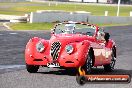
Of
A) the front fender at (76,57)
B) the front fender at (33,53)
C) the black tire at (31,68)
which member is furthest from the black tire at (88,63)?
the black tire at (31,68)

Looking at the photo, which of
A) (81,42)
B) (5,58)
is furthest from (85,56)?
(5,58)

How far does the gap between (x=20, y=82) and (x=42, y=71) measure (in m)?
2.83

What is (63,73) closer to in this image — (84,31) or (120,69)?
(84,31)

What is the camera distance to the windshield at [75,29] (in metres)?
13.9

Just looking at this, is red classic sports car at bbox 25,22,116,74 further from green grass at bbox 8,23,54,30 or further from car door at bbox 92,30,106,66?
green grass at bbox 8,23,54,30

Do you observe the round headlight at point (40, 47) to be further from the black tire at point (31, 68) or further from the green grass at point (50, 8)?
the green grass at point (50, 8)

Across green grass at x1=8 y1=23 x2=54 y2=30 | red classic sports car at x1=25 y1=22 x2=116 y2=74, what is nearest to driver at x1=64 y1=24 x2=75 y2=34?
red classic sports car at x1=25 y1=22 x2=116 y2=74

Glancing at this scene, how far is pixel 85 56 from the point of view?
12.5m

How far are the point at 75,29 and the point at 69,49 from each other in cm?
159

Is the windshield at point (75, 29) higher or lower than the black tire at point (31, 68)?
higher

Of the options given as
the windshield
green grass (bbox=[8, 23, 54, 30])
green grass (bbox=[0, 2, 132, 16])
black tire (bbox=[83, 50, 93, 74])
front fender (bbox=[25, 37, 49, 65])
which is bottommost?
green grass (bbox=[0, 2, 132, 16])

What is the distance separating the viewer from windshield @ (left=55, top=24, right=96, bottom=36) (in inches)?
549

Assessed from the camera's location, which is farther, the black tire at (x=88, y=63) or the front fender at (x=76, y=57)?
the black tire at (x=88, y=63)

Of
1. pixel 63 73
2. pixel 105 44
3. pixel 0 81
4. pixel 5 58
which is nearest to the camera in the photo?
pixel 0 81
